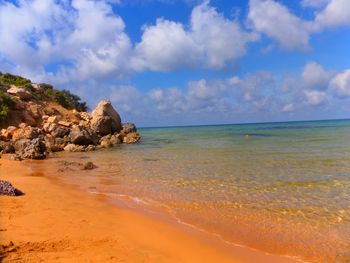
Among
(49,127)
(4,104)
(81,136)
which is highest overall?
(4,104)

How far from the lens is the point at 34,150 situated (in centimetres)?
2239

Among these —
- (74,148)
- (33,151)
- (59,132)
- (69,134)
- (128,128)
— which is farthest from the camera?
(128,128)

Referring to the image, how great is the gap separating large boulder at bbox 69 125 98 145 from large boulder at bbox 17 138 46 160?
637 centimetres

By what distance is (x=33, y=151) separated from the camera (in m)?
22.2

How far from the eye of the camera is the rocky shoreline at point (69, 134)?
24.2 metres

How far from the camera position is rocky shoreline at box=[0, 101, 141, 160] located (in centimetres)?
2423

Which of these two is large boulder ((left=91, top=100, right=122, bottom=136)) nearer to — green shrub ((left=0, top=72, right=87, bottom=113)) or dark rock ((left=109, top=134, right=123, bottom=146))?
dark rock ((left=109, top=134, right=123, bottom=146))

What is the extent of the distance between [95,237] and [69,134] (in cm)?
2630

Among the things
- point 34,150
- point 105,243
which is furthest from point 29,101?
point 105,243

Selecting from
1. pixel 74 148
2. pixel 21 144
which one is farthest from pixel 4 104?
pixel 21 144

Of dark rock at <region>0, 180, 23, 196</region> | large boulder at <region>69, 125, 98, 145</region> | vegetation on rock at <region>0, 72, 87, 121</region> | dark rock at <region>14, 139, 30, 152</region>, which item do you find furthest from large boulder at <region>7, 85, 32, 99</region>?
dark rock at <region>0, 180, 23, 196</region>

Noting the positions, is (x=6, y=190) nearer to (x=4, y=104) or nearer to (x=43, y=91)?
(x=4, y=104)

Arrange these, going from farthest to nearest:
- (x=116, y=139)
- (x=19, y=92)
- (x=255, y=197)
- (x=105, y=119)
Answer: (x=105, y=119) → (x=19, y=92) → (x=116, y=139) → (x=255, y=197)

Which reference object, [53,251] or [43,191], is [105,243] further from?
[43,191]
